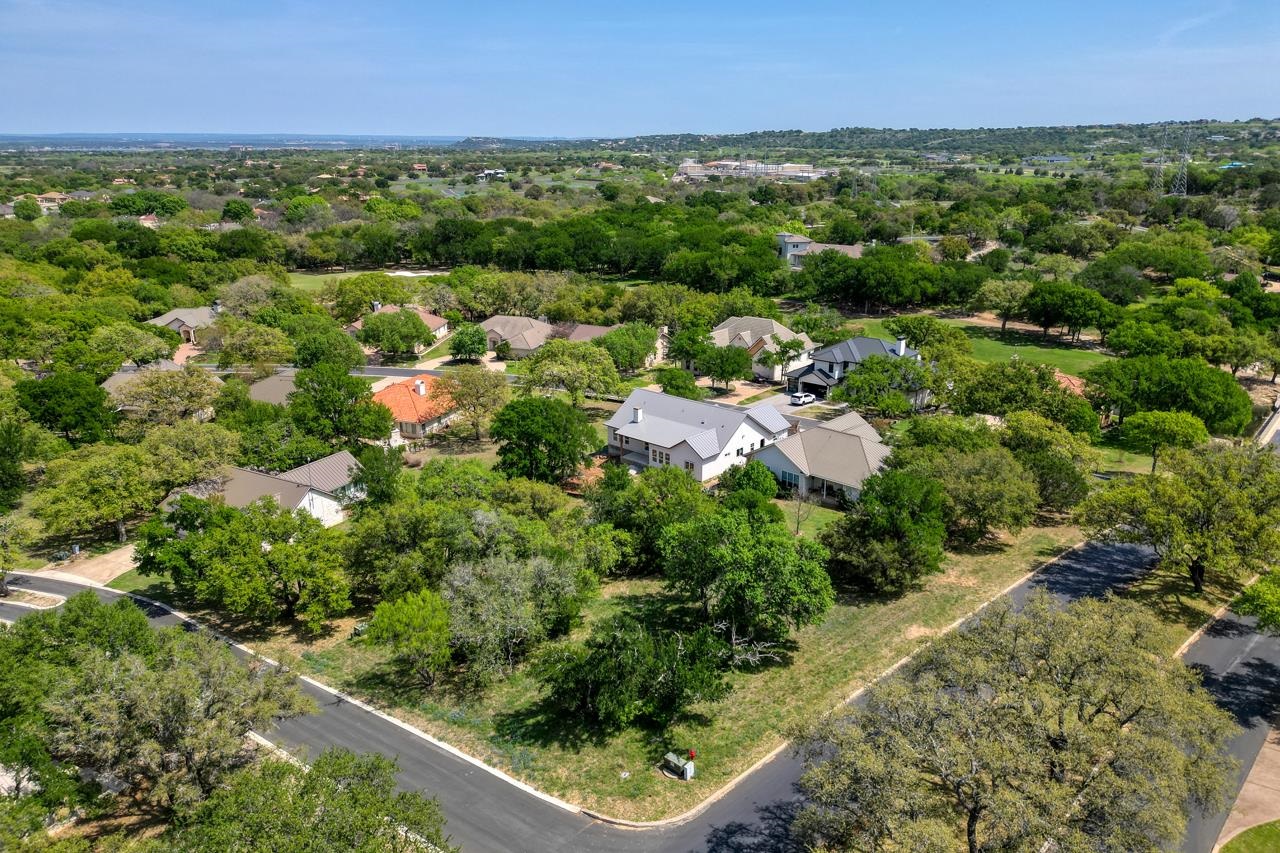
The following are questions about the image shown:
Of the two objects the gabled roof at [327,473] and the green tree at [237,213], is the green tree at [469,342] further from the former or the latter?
the green tree at [237,213]

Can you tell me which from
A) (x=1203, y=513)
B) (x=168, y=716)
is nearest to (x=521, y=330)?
(x=1203, y=513)

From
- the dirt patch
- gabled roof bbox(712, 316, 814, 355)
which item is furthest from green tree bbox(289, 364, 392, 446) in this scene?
gabled roof bbox(712, 316, 814, 355)

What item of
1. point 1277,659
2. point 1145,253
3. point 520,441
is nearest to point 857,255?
point 1145,253

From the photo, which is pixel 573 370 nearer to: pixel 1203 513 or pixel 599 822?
pixel 599 822

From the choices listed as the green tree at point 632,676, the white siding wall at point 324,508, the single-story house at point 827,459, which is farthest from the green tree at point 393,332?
the green tree at point 632,676

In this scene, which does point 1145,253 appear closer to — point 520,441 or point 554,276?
point 554,276
